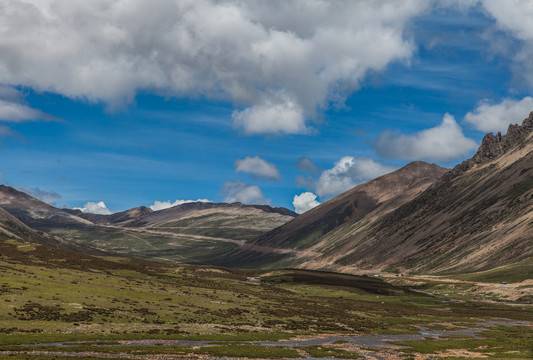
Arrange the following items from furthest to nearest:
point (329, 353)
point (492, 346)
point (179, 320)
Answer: point (179, 320) → point (492, 346) → point (329, 353)

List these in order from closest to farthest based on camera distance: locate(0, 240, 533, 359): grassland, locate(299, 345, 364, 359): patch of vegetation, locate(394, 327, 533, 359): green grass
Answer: locate(0, 240, 533, 359): grassland, locate(299, 345, 364, 359): patch of vegetation, locate(394, 327, 533, 359): green grass

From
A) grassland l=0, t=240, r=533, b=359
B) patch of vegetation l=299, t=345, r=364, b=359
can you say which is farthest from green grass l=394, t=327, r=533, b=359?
patch of vegetation l=299, t=345, r=364, b=359

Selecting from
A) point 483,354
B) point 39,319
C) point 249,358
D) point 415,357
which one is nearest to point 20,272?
point 39,319

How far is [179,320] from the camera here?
87.9 metres

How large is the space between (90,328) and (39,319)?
8.46 metres

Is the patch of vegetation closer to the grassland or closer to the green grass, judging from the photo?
the grassland

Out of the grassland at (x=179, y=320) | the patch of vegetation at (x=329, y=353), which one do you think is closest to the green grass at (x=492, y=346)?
the grassland at (x=179, y=320)

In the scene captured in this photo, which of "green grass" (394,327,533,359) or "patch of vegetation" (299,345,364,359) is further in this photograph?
"green grass" (394,327,533,359)

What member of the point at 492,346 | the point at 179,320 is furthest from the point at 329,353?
the point at 179,320

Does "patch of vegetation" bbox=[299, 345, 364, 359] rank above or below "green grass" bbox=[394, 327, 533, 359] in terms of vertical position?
above

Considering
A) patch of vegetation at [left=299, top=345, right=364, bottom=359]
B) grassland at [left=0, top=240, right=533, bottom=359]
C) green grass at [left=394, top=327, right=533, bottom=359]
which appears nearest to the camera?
grassland at [left=0, top=240, right=533, bottom=359]

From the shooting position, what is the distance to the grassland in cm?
6300

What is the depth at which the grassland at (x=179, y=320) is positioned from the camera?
207 ft

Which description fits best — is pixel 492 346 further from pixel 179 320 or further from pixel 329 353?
pixel 179 320
